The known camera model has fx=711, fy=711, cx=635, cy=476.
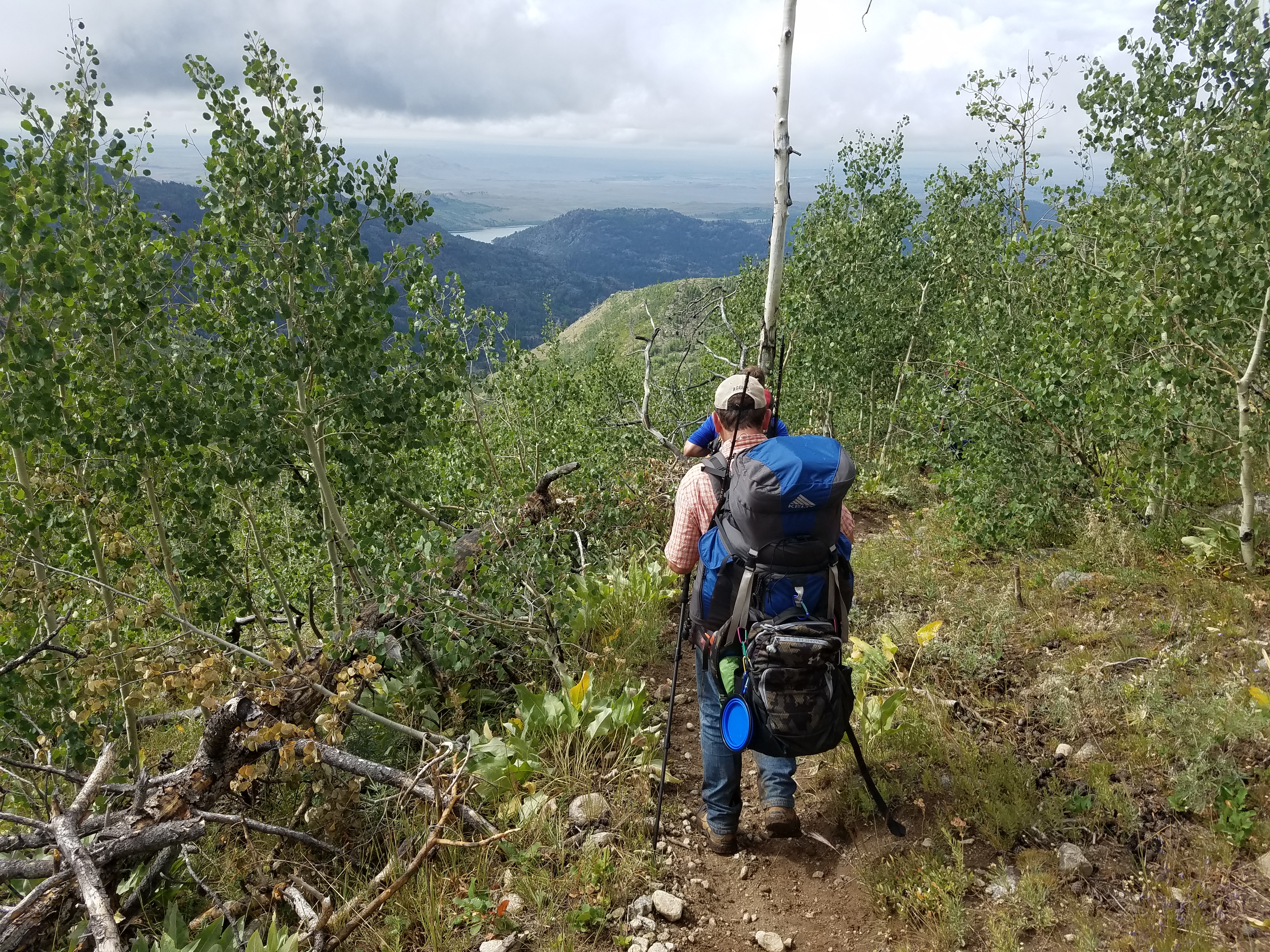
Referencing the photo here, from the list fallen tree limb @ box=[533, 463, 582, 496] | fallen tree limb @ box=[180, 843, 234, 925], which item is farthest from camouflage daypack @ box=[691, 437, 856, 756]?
fallen tree limb @ box=[533, 463, 582, 496]

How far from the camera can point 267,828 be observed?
381cm

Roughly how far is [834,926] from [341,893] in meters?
2.62

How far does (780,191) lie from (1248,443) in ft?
14.2

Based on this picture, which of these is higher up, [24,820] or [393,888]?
[24,820]

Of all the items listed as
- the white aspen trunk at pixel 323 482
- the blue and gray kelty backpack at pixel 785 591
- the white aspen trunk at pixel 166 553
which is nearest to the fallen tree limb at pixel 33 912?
the white aspen trunk at pixel 166 553

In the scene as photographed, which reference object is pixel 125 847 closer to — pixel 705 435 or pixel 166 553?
pixel 166 553

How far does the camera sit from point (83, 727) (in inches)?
214

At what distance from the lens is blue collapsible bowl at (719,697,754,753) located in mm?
3666

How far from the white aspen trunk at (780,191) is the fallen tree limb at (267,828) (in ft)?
15.0

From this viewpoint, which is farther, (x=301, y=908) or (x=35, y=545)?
(x=35, y=545)

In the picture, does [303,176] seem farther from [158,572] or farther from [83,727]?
[83,727]

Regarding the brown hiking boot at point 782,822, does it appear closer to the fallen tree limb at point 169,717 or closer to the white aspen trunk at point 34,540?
the fallen tree limb at point 169,717

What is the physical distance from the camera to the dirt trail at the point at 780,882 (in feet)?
11.6

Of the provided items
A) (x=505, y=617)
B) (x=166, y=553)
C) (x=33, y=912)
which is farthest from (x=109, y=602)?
(x=505, y=617)
